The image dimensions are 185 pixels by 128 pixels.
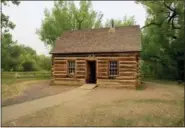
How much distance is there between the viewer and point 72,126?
9.33m

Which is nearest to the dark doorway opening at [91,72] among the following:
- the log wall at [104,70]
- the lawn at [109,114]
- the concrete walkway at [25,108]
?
the log wall at [104,70]

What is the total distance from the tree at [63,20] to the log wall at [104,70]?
1121 centimetres

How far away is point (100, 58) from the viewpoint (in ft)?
72.5

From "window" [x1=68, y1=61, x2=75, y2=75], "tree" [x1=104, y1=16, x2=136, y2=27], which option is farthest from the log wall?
"tree" [x1=104, y1=16, x2=136, y2=27]

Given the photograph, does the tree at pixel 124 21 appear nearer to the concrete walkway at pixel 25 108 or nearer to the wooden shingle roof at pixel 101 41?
the wooden shingle roof at pixel 101 41

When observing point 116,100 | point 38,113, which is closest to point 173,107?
point 116,100

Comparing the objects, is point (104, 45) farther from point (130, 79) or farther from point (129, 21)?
point (129, 21)

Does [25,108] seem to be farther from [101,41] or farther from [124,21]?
[124,21]

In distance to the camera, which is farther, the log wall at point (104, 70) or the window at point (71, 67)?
the window at point (71, 67)

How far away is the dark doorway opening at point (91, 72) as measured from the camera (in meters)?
23.3

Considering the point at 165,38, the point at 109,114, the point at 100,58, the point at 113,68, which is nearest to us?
the point at 109,114

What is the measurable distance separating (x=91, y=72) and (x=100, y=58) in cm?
251

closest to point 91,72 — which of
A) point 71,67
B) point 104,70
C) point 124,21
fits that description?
point 71,67

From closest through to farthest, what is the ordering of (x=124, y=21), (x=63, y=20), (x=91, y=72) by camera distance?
(x=91, y=72) < (x=63, y=20) < (x=124, y=21)
